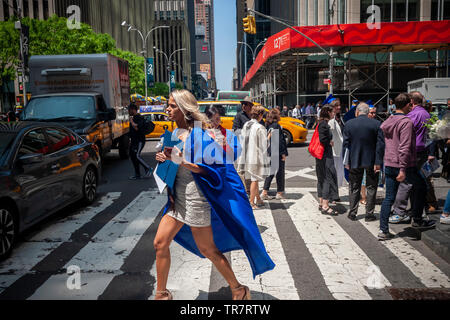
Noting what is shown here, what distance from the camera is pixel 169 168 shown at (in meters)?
3.42

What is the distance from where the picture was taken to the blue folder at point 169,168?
3406 millimetres

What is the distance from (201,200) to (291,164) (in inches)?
379

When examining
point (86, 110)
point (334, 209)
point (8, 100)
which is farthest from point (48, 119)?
point (8, 100)

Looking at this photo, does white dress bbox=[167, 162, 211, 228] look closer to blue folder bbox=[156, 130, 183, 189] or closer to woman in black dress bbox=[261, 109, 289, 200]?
blue folder bbox=[156, 130, 183, 189]

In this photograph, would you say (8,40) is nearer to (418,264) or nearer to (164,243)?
(164,243)

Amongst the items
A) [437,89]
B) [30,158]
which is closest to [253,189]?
[30,158]

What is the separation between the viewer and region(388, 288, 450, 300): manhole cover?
3.79 meters

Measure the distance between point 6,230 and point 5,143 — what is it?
4.16 feet

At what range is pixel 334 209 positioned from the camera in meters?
7.21

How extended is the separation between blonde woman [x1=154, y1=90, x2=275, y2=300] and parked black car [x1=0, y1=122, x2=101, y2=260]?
2.50 meters

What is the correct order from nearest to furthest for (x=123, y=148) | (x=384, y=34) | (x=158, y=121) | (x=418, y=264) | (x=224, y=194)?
(x=224, y=194) → (x=418, y=264) → (x=123, y=148) → (x=384, y=34) → (x=158, y=121)

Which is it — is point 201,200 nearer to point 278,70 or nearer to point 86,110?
point 86,110

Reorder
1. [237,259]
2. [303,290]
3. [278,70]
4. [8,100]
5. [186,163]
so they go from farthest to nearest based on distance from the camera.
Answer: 1. [8,100]
2. [278,70]
3. [237,259]
4. [303,290]
5. [186,163]

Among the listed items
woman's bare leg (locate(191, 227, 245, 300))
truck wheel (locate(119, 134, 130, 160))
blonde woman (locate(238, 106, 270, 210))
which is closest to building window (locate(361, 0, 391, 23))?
truck wheel (locate(119, 134, 130, 160))
